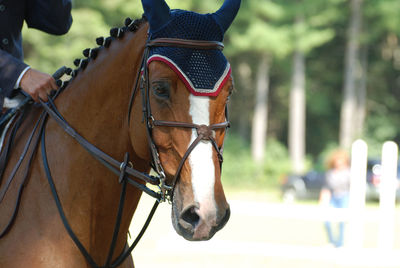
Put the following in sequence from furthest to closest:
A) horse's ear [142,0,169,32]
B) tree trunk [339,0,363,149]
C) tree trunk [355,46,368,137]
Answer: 1. tree trunk [355,46,368,137]
2. tree trunk [339,0,363,149]
3. horse's ear [142,0,169,32]

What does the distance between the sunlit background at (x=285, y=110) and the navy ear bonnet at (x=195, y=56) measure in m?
7.70

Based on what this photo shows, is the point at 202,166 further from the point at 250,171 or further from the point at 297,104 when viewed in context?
the point at 297,104

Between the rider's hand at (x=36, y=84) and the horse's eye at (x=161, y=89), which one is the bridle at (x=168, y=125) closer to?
the horse's eye at (x=161, y=89)

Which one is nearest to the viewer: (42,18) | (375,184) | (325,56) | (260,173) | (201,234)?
(201,234)

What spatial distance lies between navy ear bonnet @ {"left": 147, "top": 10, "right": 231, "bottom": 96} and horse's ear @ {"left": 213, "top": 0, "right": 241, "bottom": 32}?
0.05m

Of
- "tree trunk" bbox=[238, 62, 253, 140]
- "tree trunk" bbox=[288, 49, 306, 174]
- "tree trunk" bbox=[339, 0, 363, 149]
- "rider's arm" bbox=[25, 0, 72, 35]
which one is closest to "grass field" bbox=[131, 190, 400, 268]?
"rider's arm" bbox=[25, 0, 72, 35]

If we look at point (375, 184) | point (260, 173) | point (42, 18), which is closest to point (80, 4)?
point (260, 173)

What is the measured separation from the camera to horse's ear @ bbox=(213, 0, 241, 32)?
294 cm

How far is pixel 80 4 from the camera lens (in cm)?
3278

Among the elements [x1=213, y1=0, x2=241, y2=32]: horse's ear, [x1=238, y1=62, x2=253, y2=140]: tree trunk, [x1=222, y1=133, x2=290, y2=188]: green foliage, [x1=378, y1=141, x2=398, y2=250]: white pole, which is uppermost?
[x1=213, y1=0, x2=241, y2=32]: horse's ear

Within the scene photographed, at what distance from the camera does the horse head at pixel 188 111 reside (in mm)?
2578

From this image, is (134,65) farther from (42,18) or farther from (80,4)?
(80,4)

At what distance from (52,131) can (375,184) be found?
22237 mm

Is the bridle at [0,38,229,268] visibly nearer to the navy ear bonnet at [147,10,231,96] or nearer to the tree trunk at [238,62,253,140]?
the navy ear bonnet at [147,10,231,96]
